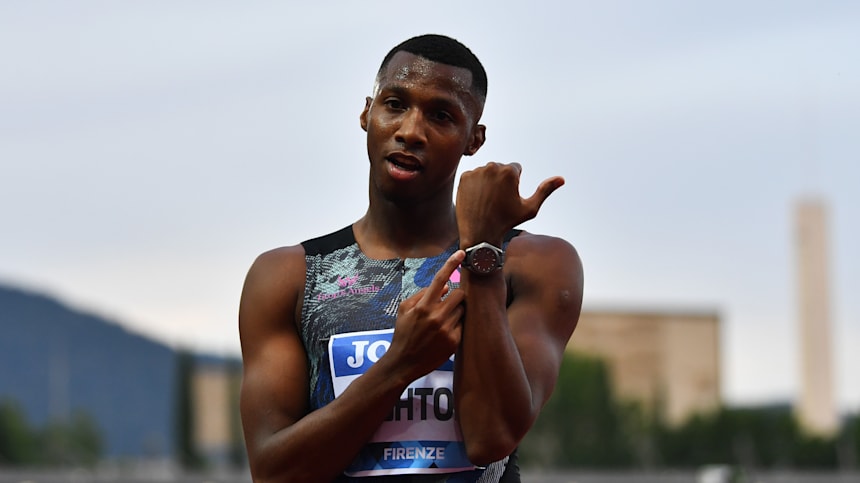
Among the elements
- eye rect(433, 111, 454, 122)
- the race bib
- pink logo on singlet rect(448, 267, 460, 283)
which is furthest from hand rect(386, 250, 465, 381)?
eye rect(433, 111, 454, 122)

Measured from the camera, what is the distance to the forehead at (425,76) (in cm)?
520

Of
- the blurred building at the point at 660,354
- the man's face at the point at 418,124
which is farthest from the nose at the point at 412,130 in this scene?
the blurred building at the point at 660,354

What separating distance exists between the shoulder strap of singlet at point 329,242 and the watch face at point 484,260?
0.95 m

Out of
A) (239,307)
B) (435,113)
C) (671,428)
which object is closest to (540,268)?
(435,113)

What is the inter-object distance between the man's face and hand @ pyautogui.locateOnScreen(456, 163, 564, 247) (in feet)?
1.07

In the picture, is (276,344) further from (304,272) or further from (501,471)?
(501,471)

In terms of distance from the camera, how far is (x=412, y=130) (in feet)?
16.7

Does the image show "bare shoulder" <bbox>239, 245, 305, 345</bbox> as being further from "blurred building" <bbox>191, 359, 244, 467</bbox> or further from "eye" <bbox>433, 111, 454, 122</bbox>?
"blurred building" <bbox>191, 359, 244, 467</bbox>

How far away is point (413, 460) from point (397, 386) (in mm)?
373

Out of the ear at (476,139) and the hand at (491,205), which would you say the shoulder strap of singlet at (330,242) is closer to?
the ear at (476,139)

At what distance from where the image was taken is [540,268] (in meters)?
5.29

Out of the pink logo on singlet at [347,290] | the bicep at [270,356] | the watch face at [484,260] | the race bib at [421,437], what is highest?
the watch face at [484,260]

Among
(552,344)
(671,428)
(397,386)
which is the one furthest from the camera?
(671,428)

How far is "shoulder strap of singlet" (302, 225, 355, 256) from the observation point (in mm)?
5594
